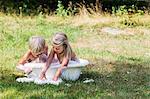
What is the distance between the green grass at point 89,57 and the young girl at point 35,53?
8.6 inches

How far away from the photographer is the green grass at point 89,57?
5.88m

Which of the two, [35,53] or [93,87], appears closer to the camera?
[93,87]

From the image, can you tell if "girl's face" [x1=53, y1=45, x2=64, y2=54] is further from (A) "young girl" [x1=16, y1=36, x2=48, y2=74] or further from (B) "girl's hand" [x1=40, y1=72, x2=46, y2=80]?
(B) "girl's hand" [x1=40, y1=72, x2=46, y2=80]

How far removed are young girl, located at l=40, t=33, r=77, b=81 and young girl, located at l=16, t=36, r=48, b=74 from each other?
161 millimetres

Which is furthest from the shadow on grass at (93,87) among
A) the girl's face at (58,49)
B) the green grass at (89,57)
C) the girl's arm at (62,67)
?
the girl's face at (58,49)

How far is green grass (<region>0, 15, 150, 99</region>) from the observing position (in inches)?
231

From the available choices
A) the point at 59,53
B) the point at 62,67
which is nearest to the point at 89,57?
the point at 59,53

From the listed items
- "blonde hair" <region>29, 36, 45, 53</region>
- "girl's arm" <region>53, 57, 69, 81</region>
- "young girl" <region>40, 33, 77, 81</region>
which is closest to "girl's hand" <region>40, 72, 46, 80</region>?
"young girl" <region>40, 33, 77, 81</region>

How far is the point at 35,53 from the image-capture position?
6352mm

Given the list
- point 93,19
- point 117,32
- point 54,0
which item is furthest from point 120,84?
point 54,0

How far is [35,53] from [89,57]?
1.96 meters

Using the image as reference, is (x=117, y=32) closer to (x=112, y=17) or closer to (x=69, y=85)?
(x=112, y=17)

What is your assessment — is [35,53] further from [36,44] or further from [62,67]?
[62,67]

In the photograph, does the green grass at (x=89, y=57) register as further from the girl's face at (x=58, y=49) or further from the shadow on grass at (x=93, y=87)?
the girl's face at (x=58, y=49)
